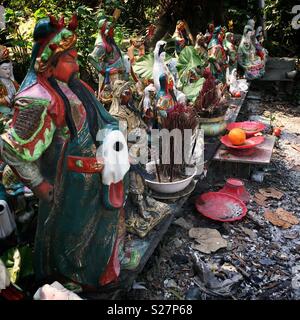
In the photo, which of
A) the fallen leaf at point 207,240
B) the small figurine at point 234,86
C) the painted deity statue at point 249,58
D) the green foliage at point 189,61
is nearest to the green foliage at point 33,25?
the green foliage at point 189,61

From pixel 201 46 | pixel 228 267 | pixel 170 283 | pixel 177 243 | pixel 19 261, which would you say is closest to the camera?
pixel 19 261

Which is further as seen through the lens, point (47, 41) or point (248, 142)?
point (248, 142)

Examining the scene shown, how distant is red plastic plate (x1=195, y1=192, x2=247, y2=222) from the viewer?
12.6ft

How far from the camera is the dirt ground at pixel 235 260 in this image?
305 cm

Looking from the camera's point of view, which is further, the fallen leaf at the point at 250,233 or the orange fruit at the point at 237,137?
the orange fruit at the point at 237,137

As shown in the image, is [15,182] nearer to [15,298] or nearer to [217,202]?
[15,298]

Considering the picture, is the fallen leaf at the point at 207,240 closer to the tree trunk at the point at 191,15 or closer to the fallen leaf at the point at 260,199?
the fallen leaf at the point at 260,199

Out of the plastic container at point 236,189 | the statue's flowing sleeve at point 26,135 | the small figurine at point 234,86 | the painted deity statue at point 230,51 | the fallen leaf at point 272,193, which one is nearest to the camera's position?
the statue's flowing sleeve at point 26,135

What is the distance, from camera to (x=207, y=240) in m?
3.58

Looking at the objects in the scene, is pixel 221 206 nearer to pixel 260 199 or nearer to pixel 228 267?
pixel 260 199

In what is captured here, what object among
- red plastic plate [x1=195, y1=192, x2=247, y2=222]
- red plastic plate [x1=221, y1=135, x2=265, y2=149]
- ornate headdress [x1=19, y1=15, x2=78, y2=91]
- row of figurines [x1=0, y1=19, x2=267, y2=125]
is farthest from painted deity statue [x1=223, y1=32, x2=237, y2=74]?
ornate headdress [x1=19, y1=15, x2=78, y2=91]

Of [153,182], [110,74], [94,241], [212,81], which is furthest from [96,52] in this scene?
[94,241]

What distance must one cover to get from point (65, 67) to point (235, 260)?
6.95ft

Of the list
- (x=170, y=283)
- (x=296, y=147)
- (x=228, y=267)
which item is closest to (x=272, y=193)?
(x=228, y=267)
